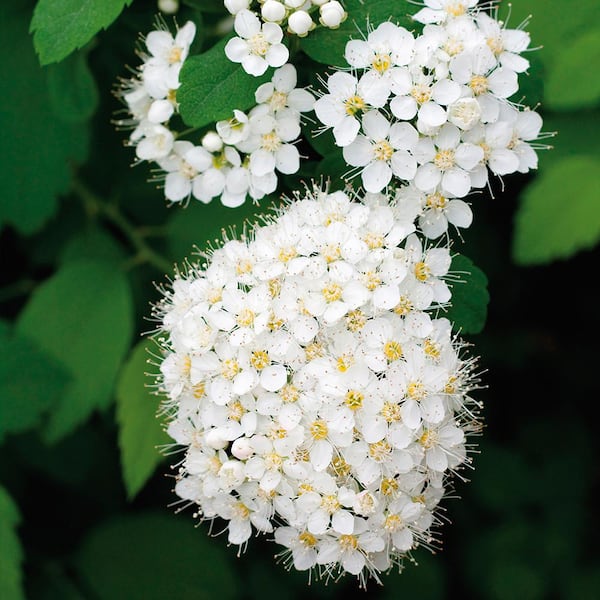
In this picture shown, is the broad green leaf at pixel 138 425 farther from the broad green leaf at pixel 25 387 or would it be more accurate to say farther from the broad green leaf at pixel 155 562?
the broad green leaf at pixel 155 562

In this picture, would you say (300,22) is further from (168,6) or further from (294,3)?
(168,6)

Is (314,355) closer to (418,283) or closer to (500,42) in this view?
(418,283)

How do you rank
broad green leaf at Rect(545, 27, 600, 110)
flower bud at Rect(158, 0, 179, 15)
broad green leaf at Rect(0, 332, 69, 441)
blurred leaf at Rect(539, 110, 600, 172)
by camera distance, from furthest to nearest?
1. blurred leaf at Rect(539, 110, 600, 172)
2. broad green leaf at Rect(0, 332, 69, 441)
3. broad green leaf at Rect(545, 27, 600, 110)
4. flower bud at Rect(158, 0, 179, 15)

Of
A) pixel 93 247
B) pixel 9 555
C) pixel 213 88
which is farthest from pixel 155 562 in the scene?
pixel 213 88

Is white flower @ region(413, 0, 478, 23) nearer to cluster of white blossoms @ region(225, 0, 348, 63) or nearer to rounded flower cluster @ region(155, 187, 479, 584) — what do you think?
cluster of white blossoms @ region(225, 0, 348, 63)

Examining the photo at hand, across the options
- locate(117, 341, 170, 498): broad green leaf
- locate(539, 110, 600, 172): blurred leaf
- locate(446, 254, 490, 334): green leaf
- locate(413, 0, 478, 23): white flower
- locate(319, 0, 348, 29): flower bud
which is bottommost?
locate(539, 110, 600, 172): blurred leaf

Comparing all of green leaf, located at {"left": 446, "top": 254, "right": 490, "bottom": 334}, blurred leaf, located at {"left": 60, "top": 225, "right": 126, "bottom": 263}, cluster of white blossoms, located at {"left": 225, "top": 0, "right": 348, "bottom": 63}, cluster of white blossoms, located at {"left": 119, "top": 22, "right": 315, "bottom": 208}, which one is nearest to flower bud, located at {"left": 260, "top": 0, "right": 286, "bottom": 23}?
cluster of white blossoms, located at {"left": 225, "top": 0, "right": 348, "bottom": 63}
